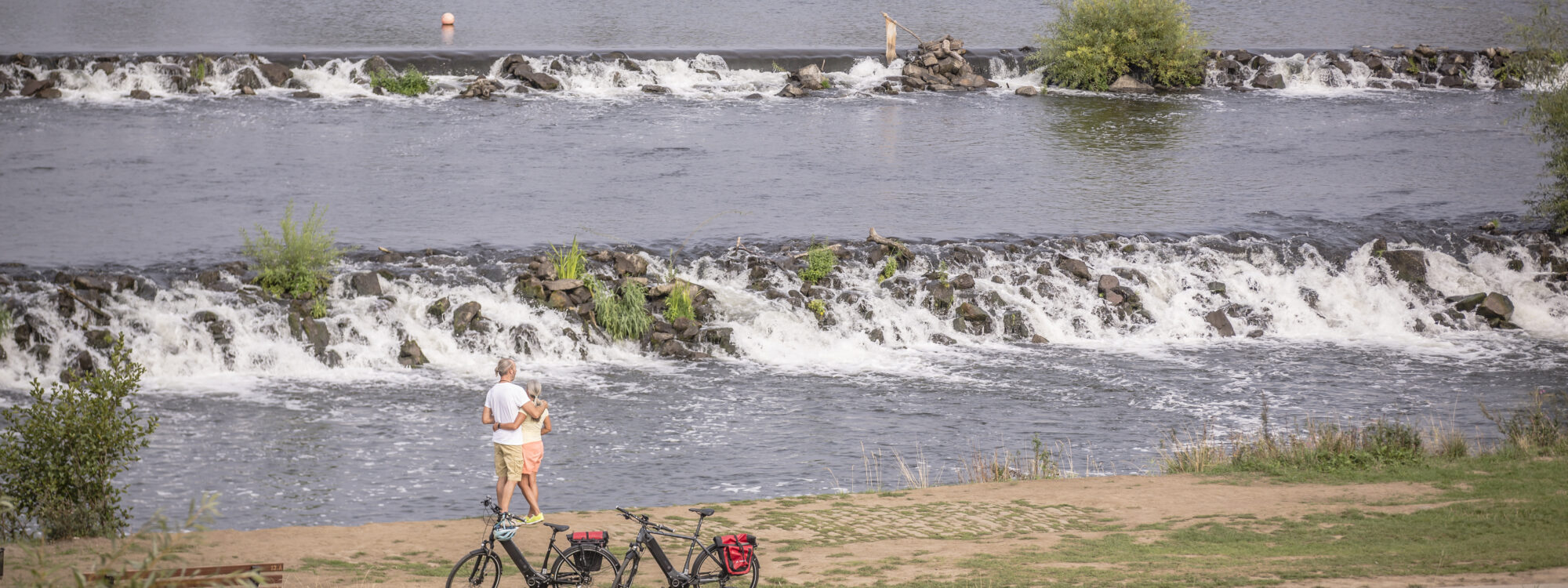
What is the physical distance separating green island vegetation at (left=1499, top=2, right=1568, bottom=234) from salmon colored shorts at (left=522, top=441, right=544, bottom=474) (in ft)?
69.5

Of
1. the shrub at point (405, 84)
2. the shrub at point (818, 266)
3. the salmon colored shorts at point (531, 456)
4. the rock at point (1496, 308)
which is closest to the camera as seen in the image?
the salmon colored shorts at point (531, 456)

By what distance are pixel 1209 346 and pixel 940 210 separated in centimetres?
665

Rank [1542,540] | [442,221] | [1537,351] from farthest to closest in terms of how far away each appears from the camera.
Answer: [442,221] < [1537,351] < [1542,540]

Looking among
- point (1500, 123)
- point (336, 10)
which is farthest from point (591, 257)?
point (336, 10)

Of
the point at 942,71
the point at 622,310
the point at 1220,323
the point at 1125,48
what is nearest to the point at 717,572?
the point at 622,310

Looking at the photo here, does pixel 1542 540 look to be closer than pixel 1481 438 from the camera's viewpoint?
Yes

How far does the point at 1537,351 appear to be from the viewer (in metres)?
22.1

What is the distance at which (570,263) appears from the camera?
22516 millimetres

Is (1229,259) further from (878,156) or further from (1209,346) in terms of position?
(878,156)

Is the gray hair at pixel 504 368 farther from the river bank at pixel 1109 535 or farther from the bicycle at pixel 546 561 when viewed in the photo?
the bicycle at pixel 546 561

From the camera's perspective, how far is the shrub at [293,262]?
21.6 meters

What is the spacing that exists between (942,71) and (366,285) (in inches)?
962

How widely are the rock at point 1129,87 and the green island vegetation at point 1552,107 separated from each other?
14862 mm

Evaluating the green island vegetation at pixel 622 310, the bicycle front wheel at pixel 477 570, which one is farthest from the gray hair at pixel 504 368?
the green island vegetation at pixel 622 310
